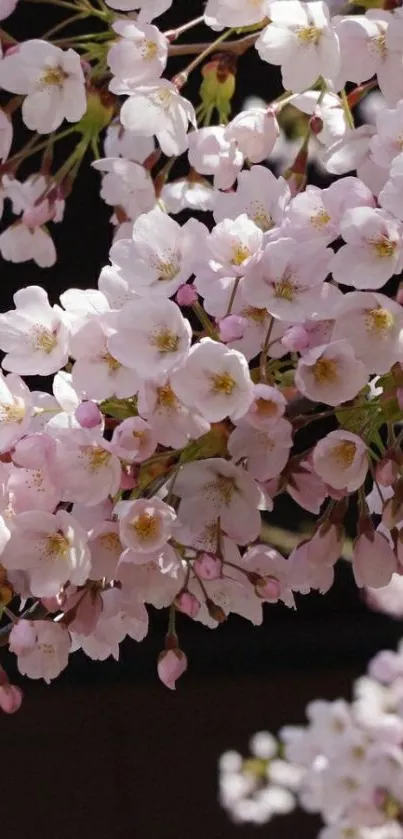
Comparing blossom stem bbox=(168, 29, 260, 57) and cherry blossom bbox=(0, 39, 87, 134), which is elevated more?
blossom stem bbox=(168, 29, 260, 57)

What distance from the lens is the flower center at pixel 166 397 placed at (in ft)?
1.32

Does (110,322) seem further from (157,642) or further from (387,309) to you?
(157,642)

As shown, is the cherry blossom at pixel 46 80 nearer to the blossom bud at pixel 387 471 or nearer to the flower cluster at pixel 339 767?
the blossom bud at pixel 387 471

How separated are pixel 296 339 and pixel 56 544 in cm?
12

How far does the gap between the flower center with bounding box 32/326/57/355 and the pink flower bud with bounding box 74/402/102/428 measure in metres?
0.05

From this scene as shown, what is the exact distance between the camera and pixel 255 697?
154 cm

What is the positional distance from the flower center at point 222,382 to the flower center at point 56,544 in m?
0.08

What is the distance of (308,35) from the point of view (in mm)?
495

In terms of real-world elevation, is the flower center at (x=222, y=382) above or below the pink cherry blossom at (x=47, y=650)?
above

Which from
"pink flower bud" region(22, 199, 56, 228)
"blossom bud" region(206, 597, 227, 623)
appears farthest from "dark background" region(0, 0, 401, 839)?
"blossom bud" region(206, 597, 227, 623)

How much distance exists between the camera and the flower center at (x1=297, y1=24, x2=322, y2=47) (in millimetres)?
495

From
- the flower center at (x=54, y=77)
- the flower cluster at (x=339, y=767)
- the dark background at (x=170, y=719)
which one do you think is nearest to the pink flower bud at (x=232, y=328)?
the flower center at (x=54, y=77)

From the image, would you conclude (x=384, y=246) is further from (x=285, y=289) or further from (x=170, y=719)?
(x=170, y=719)

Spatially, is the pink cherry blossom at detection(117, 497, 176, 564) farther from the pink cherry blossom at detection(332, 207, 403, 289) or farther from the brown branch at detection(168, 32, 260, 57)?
the brown branch at detection(168, 32, 260, 57)
